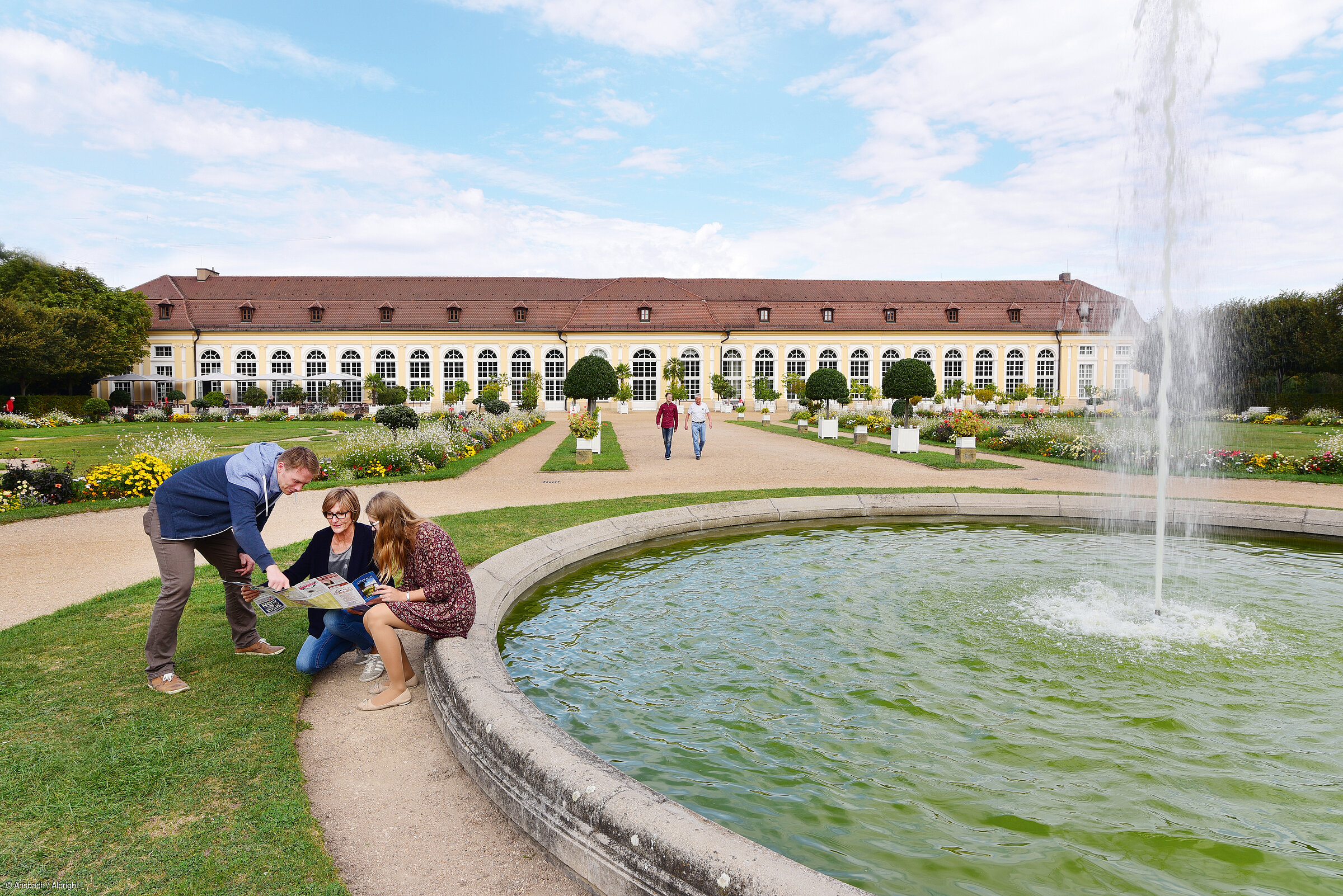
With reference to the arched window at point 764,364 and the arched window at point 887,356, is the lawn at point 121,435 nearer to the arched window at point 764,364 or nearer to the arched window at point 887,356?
the arched window at point 764,364

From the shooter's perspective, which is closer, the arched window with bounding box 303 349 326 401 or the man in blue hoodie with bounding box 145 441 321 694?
the man in blue hoodie with bounding box 145 441 321 694

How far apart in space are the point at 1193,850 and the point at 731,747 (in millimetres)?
2008

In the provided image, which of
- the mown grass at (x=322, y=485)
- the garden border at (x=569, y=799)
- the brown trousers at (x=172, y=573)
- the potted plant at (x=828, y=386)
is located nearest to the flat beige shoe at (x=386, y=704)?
the garden border at (x=569, y=799)

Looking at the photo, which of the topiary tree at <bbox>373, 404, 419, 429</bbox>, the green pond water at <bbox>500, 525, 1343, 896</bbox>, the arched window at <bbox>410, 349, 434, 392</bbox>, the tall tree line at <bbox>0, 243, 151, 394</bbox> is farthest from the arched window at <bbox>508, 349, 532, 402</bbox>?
the green pond water at <bbox>500, 525, 1343, 896</bbox>

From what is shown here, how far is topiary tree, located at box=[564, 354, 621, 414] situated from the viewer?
27422mm

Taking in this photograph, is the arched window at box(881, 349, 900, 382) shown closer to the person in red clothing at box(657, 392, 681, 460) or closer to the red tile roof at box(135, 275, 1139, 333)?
the red tile roof at box(135, 275, 1139, 333)

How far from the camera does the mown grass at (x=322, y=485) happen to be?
10.2 meters

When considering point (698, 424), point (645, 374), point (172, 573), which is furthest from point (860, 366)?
point (172, 573)

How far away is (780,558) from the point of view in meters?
7.78

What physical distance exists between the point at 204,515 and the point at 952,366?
169 feet

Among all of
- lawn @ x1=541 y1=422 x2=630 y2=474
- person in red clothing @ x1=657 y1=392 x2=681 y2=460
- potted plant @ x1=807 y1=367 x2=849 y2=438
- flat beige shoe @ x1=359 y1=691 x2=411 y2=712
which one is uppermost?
potted plant @ x1=807 y1=367 x2=849 y2=438

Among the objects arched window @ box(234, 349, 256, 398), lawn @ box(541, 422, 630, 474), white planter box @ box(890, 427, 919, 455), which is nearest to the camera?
lawn @ box(541, 422, 630, 474)

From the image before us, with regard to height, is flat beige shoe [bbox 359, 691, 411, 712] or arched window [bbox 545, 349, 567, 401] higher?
arched window [bbox 545, 349, 567, 401]

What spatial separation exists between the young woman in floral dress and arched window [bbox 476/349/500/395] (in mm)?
46031
